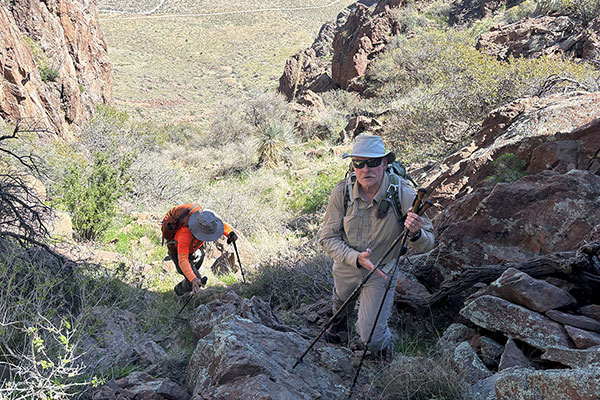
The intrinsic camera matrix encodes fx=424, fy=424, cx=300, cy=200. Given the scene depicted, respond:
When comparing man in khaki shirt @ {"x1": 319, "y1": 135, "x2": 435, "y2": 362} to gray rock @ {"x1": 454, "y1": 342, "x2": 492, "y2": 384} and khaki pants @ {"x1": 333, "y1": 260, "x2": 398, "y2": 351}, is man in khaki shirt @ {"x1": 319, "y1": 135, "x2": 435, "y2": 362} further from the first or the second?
gray rock @ {"x1": 454, "y1": 342, "x2": 492, "y2": 384}

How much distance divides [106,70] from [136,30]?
139 feet

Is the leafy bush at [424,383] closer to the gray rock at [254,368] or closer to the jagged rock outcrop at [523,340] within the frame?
the jagged rock outcrop at [523,340]

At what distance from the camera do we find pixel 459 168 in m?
6.04

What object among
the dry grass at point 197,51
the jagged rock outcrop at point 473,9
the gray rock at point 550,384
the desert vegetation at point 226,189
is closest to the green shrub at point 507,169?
the desert vegetation at point 226,189

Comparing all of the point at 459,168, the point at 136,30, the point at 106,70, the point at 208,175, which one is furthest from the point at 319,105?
the point at 136,30

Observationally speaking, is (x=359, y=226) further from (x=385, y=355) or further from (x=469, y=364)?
(x=469, y=364)

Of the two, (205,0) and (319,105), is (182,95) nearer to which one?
(319,105)

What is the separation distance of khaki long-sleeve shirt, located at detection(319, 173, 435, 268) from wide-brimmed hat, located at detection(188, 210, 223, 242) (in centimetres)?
188

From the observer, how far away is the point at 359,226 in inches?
129

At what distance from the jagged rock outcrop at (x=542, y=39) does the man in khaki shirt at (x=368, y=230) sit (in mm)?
13350

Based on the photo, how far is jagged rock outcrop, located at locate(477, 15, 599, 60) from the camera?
14.0 meters

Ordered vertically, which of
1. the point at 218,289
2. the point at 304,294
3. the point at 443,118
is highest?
the point at 443,118

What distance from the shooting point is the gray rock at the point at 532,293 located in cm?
283

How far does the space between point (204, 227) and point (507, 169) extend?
364cm
